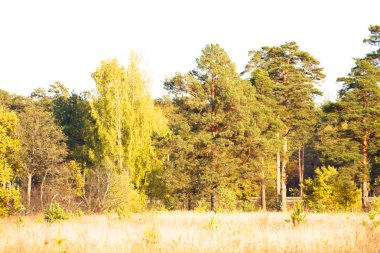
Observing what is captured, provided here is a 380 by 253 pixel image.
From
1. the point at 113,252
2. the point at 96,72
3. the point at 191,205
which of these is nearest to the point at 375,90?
the point at 191,205

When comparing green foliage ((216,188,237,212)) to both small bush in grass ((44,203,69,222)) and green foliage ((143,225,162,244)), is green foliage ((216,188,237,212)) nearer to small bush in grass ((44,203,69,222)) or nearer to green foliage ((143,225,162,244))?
small bush in grass ((44,203,69,222))

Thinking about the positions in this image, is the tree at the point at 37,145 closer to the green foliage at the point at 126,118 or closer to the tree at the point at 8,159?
the tree at the point at 8,159

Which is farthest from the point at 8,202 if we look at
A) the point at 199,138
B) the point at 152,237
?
the point at 152,237

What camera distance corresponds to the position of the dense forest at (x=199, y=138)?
28.1 m

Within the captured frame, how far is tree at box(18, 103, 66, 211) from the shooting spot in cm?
3278

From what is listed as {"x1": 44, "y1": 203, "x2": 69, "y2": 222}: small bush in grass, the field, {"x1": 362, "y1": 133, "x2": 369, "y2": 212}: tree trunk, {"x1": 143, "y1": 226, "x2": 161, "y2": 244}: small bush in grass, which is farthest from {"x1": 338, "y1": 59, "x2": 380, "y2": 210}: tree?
{"x1": 143, "y1": 226, "x2": 161, "y2": 244}: small bush in grass

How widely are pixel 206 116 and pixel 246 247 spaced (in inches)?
778

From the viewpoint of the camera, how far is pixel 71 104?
44938 millimetres

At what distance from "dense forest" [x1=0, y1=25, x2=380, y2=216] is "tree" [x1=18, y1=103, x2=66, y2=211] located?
0.27 ft

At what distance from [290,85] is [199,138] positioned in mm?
11737

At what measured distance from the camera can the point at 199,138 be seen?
27.8 metres

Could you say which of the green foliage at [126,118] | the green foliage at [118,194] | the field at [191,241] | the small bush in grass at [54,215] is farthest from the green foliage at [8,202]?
the field at [191,241]

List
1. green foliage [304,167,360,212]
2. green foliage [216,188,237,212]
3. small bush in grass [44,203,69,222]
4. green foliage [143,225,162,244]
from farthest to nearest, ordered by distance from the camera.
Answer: green foliage [304,167,360,212]
green foliage [216,188,237,212]
small bush in grass [44,203,69,222]
green foliage [143,225,162,244]

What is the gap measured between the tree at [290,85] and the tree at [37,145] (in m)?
16.8
